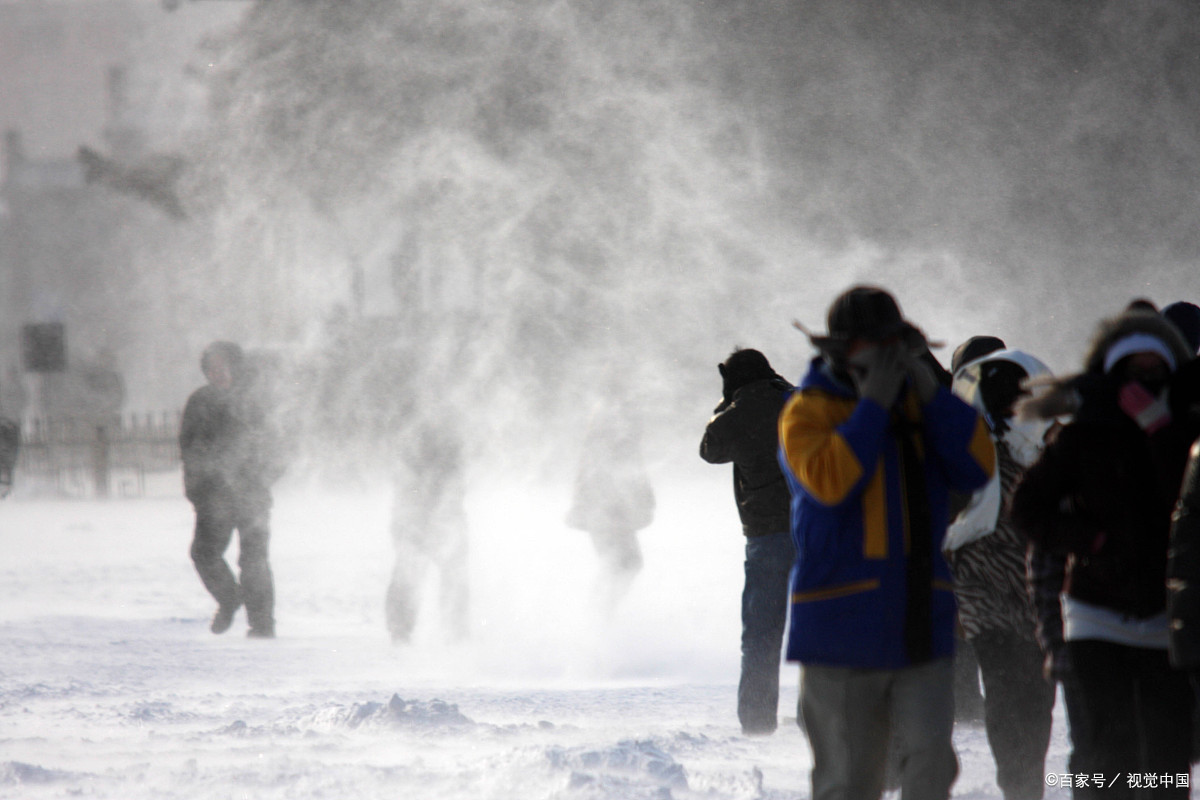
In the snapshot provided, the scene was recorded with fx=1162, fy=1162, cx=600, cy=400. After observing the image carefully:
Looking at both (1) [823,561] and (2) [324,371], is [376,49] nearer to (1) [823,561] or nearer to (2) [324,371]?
(2) [324,371]

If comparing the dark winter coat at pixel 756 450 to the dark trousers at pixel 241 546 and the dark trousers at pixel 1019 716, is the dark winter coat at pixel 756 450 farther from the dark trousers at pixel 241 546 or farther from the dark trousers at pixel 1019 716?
the dark trousers at pixel 241 546

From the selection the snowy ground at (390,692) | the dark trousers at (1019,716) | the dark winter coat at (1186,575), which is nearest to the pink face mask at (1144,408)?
the dark winter coat at (1186,575)

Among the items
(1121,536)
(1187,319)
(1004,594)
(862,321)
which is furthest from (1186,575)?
(1187,319)

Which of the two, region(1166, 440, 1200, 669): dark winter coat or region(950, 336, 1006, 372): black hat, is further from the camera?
region(950, 336, 1006, 372): black hat

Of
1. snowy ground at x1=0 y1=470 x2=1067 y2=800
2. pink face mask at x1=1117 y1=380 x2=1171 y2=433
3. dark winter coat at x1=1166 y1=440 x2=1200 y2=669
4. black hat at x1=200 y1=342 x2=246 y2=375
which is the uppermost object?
black hat at x1=200 y1=342 x2=246 y2=375

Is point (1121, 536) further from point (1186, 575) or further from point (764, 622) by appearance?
point (764, 622)

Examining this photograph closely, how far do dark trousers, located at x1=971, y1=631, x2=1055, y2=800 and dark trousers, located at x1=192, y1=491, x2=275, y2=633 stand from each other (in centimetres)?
457

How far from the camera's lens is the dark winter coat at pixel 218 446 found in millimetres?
6648

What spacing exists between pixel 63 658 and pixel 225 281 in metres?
8.40

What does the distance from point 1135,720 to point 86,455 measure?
22.2 metres

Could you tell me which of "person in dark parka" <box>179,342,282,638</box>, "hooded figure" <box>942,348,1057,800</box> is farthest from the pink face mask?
"person in dark parka" <box>179,342,282,638</box>

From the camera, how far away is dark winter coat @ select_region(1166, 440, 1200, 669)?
2148mm

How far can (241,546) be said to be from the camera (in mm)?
6773

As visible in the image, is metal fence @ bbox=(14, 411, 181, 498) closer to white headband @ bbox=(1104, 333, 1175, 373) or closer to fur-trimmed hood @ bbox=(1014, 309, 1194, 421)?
fur-trimmed hood @ bbox=(1014, 309, 1194, 421)
